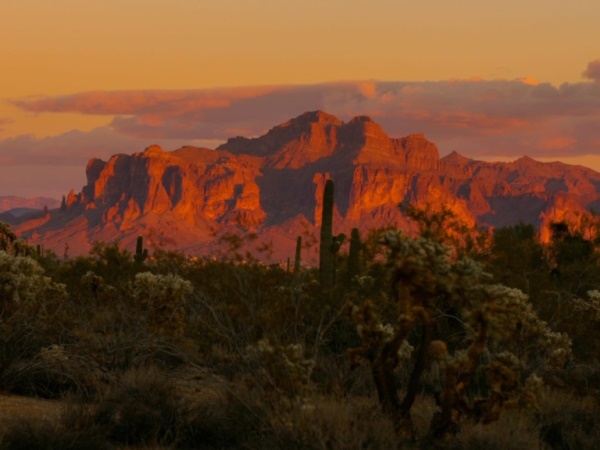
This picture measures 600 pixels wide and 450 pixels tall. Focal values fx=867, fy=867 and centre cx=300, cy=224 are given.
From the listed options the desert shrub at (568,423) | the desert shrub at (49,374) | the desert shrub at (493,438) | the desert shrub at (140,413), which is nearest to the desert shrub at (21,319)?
the desert shrub at (49,374)

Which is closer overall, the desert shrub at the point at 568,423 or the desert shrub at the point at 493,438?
the desert shrub at the point at 493,438

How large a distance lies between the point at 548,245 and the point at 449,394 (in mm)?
24525

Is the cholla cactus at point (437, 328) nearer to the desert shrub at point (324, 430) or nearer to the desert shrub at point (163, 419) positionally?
the desert shrub at point (324, 430)

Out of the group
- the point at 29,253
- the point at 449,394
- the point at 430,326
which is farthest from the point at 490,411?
the point at 29,253

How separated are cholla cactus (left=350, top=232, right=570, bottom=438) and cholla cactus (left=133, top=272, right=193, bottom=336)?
754 cm

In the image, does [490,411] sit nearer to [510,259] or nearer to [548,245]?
[510,259]

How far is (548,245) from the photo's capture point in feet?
103

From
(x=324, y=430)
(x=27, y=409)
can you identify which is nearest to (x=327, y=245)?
(x=27, y=409)

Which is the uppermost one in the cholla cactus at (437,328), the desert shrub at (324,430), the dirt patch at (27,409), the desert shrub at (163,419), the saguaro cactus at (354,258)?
the cholla cactus at (437,328)

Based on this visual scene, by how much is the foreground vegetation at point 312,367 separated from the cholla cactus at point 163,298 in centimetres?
4

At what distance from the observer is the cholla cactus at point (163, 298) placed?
50.8 ft

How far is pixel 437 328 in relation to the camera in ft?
26.8

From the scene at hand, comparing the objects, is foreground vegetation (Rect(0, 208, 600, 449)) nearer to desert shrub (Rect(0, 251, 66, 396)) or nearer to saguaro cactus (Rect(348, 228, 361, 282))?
desert shrub (Rect(0, 251, 66, 396))

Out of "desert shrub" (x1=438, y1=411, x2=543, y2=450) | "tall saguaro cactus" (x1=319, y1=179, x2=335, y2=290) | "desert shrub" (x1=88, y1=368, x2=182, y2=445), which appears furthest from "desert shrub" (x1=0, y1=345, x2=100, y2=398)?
"tall saguaro cactus" (x1=319, y1=179, x2=335, y2=290)
